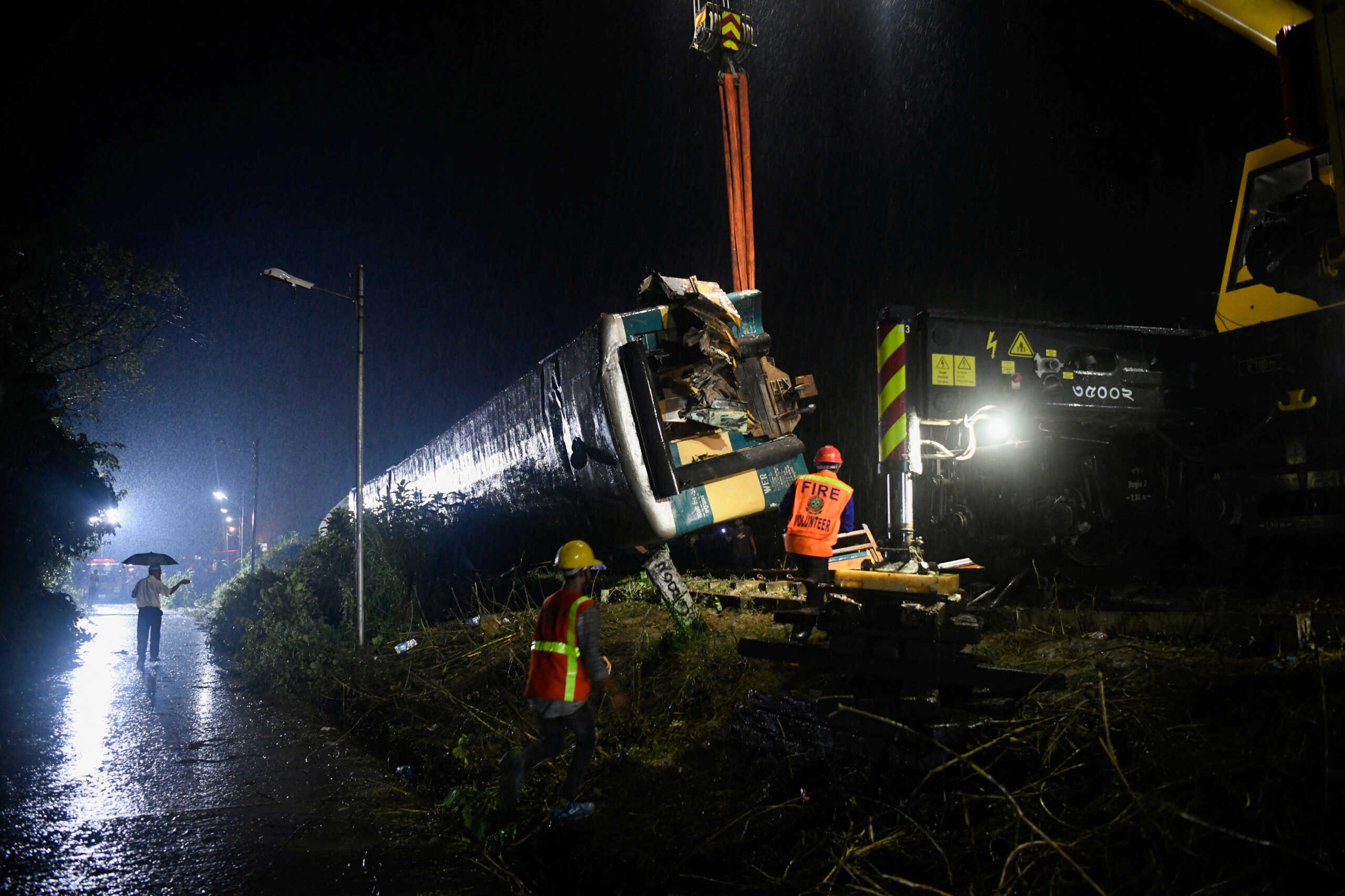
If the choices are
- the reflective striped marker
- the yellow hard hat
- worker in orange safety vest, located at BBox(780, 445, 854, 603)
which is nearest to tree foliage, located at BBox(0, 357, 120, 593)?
the yellow hard hat

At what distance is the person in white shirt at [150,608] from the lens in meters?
11.3

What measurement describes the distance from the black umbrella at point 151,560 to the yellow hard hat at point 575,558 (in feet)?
35.2

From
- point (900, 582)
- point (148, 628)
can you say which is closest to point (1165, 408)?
point (900, 582)

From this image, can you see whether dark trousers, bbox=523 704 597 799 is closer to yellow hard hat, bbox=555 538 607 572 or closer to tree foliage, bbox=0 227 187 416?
yellow hard hat, bbox=555 538 607 572

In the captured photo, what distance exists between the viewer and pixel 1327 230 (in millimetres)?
3949

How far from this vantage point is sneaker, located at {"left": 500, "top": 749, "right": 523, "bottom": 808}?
395 centimetres

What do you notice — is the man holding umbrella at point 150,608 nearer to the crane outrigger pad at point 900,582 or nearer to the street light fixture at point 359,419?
the street light fixture at point 359,419

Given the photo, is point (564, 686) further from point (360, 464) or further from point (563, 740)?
point (360, 464)

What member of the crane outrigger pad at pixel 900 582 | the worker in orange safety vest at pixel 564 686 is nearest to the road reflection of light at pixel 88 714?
the worker in orange safety vest at pixel 564 686

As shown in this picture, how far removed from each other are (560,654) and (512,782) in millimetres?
711

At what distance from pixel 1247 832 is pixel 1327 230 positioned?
3.32 meters

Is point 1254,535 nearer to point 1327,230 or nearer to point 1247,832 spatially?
point 1327,230

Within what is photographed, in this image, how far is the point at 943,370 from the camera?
16.5 feet

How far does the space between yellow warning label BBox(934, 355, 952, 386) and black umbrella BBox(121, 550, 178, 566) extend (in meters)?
12.2
